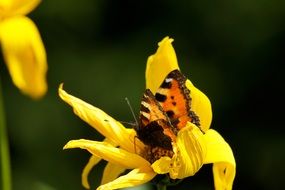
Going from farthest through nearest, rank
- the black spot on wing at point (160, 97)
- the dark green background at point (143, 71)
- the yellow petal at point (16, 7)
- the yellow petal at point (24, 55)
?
the dark green background at point (143, 71) → the black spot on wing at point (160, 97) → the yellow petal at point (16, 7) → the yellow petal at point (24, 55)

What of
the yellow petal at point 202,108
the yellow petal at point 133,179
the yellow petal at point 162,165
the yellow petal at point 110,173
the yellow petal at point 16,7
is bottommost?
the yellow petal at point 110,173

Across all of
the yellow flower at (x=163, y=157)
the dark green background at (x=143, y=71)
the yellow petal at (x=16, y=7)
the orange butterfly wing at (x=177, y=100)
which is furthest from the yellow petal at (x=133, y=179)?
the dark green background at (x=143, y=71)

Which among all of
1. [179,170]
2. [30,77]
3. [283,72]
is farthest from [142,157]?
[283,72]

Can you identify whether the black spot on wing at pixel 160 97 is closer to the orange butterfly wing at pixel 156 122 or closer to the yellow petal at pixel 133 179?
the orange butterfly wing at pixel 156 122

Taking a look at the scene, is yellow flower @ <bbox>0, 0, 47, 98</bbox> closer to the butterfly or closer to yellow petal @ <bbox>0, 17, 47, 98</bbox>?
yellow petal @ <bbox>0, 17, 47, 98</bbox>

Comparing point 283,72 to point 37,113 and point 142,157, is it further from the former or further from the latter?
point 142,157

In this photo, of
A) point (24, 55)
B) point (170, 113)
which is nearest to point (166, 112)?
point (170, 113)
